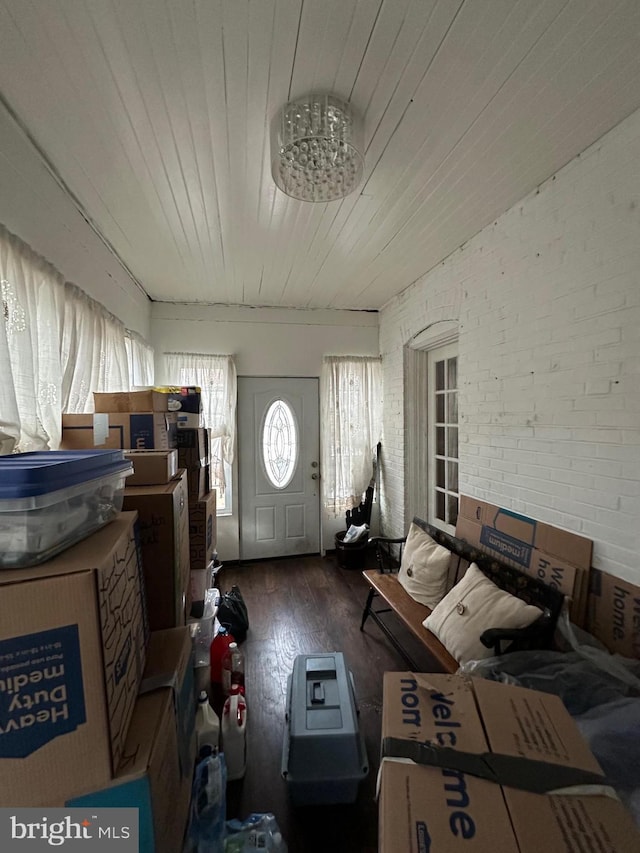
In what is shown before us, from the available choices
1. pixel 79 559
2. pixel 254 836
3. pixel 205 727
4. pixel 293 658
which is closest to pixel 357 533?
pixel 293 658

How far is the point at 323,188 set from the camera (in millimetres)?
1472

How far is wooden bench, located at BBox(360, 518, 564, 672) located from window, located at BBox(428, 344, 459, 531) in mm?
515

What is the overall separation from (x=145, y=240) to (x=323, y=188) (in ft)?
4.72

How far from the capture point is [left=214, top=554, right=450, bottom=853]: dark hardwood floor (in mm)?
1341

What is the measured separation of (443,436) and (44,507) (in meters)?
2.92

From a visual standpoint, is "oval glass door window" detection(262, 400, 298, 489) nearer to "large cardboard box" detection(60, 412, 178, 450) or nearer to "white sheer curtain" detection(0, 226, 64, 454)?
"large cardboard box" detection(60, 412, 178, 450)

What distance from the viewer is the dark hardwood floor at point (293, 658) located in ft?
4.40

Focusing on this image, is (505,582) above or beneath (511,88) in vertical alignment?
beneath

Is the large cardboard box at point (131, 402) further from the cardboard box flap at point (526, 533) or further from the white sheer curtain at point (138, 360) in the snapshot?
the cardboard box flap at point (526, 533)

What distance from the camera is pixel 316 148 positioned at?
137 centimetres

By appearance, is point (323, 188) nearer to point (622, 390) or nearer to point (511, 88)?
point (511, 88)

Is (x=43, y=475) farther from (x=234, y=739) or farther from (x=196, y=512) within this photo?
(x=234, y=739)

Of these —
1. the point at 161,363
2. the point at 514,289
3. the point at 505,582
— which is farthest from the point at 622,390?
the point at 161,363

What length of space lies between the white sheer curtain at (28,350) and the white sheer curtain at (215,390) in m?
1.92
